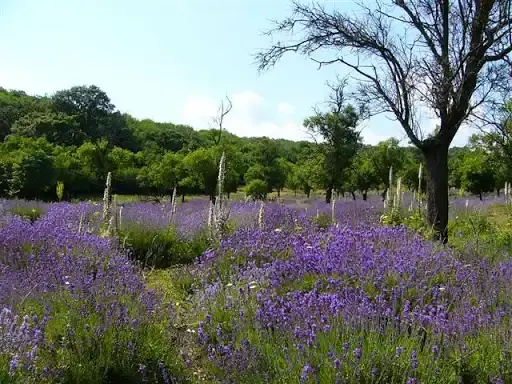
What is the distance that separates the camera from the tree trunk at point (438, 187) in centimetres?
749

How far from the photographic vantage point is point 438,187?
7.52 meters

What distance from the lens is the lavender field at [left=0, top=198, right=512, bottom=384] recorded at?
8.52ft

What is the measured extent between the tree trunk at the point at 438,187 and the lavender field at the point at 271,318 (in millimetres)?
2348

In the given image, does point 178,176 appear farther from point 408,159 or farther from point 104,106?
point 104,106

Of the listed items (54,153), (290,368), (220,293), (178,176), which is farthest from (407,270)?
(54,153)

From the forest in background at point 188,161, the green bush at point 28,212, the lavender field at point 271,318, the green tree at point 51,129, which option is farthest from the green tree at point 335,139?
the green tree at point 51,129

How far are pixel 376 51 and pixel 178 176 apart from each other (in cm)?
2623

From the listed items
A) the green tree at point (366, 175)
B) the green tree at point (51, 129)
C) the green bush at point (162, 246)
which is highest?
the green tree at point (51, 129)

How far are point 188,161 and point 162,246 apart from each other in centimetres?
1857

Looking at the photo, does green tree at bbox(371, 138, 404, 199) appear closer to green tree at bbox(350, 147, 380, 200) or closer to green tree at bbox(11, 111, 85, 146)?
green tree at bbox(350, 147, 380, 200)

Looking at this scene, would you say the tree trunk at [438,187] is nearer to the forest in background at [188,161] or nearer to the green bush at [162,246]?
the forest in background at [188,161]

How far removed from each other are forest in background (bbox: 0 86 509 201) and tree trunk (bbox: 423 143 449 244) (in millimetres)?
2727

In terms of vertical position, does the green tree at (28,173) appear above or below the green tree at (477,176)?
below

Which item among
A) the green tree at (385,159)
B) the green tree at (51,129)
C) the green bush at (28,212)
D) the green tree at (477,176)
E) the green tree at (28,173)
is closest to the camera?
the green bush at (28,212)
